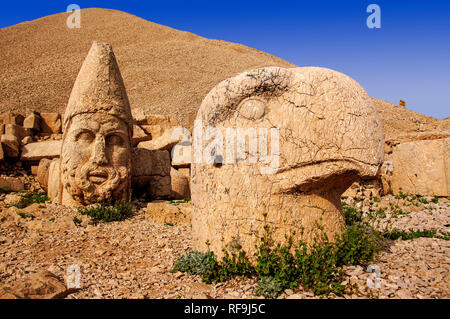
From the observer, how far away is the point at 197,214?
336cm

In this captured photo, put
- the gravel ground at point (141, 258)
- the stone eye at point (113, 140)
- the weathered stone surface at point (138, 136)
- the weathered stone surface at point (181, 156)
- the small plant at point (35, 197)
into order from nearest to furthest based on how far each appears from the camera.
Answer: the gravel ground at point (141, 258), the stone eye at point (113, 140), the small plant at point (35, 197), the weathered stone surface at point (181, 156), the weathered stone surface at point (138, 136)

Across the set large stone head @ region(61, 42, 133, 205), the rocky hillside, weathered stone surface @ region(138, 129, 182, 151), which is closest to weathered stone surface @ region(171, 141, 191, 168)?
weathered stone surface @ region(138, 129, 182, 151)

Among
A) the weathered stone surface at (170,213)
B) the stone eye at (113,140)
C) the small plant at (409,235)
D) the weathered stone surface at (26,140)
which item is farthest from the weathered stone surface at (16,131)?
the small plant at (409,235)

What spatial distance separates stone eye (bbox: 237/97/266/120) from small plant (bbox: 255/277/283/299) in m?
1.44

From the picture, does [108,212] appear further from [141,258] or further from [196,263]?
[196,263]

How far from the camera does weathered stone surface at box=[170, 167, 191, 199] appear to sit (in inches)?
328

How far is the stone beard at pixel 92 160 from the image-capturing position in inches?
241

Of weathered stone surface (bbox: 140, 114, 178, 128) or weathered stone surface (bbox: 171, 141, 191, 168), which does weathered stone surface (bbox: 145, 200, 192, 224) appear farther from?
weathered stone surface (bbox: 140, 114, 178, 128)

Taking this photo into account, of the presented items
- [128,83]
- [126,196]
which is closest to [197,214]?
[126,196]

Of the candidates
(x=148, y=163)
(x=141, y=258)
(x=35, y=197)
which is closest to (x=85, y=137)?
(x=148, y=163)

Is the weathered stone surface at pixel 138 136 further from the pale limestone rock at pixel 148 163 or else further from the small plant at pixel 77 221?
the small plant at pixel 77 221

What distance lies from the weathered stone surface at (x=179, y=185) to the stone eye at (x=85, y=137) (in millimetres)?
2536

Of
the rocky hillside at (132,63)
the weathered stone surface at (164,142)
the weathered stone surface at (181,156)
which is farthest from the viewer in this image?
the rocky hillside at (132,63)
